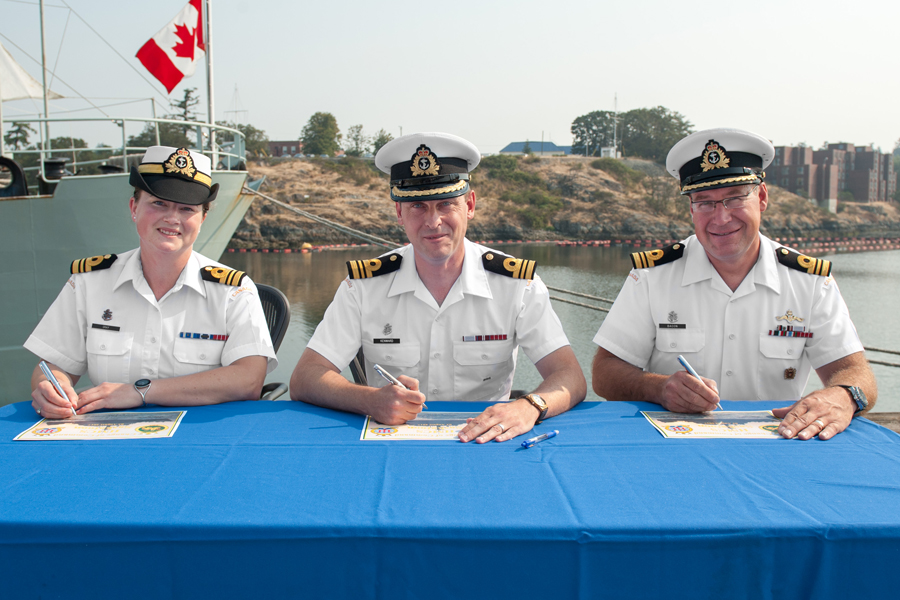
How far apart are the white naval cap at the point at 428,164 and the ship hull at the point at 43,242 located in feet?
17.2

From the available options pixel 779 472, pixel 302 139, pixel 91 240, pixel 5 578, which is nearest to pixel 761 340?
pixel 779 472

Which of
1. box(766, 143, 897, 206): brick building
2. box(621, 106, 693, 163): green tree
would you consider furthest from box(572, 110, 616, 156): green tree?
box(766, 143, 897, 206): brick building

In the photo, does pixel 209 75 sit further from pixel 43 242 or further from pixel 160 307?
pixel 160 307

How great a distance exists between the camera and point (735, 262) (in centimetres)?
220

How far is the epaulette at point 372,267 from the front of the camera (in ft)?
7.47

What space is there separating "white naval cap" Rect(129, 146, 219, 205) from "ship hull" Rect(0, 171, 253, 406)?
192 inches

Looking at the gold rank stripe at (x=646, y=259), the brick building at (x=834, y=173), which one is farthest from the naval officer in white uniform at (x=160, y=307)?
the brick building at (x=834, y=173)

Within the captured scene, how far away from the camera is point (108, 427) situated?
161 cm

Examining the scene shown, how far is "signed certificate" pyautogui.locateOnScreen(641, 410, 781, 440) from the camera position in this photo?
5.07 feet

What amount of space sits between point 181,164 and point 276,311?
944 millimetres

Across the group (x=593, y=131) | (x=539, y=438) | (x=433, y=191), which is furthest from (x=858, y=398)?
(x=593, y=131)

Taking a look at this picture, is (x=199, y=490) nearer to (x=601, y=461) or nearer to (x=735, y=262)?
(x=601, y=461)

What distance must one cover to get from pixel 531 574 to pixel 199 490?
642 mm

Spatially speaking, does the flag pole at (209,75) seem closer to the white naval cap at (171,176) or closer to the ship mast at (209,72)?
the ship mast at (209,72)
